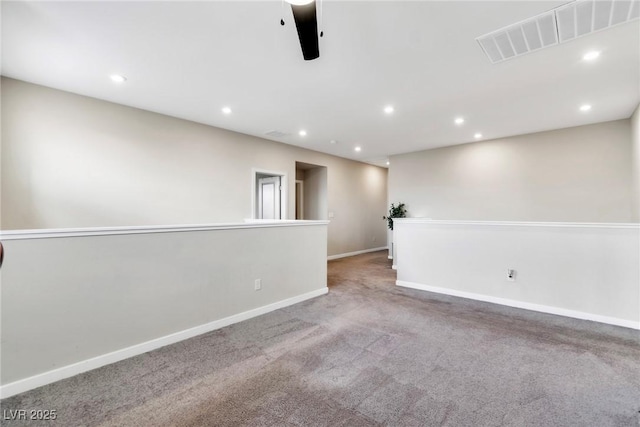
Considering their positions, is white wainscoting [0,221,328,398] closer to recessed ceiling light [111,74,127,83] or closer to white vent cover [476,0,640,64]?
recessed ceiling light [111,74,127,83]

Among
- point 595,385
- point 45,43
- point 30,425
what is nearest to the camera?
point 30,425

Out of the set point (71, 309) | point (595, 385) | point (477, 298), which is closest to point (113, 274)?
point (71, 309)

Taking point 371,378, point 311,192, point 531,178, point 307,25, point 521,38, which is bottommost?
point 371,378

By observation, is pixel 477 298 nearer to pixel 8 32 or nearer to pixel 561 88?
pixel 561 88

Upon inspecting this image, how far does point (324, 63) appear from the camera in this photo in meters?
2.79

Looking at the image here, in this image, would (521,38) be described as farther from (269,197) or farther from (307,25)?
(269,197)

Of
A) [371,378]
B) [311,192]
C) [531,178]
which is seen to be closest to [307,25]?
[371,378]

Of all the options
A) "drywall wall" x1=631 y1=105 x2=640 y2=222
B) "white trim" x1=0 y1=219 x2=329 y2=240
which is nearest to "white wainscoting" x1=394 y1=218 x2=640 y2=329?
"drywall wall" x1=631 y1=105 x2=640 y2=222

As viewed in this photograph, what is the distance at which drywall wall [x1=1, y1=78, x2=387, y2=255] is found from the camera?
320cm

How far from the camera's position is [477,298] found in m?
4.00

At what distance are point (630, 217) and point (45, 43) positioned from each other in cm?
818

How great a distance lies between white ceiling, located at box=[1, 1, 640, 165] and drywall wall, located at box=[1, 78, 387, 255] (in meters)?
0.33

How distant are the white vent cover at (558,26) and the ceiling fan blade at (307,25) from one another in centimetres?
175

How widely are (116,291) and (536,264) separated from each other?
16.4ft
